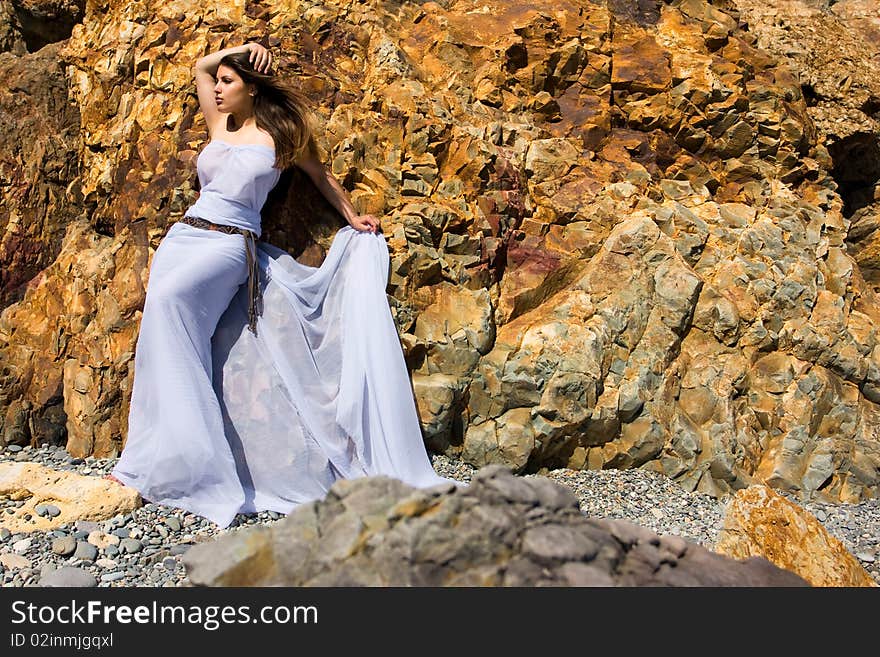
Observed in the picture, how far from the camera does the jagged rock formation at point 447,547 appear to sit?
2.15 metres

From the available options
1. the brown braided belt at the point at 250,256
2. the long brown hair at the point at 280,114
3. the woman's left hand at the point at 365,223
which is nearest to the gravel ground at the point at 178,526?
the brown braided belt at the point at 250,256

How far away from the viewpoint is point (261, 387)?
14.6 ft

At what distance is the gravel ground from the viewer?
132 inches

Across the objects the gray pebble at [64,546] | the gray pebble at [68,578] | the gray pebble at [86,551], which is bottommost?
the gray pebble at [86,551]

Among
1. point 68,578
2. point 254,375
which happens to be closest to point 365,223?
point 254,375

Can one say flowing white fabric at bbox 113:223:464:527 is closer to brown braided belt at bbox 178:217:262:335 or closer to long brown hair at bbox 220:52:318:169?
brown braided belt at bbox 178:217:262:335

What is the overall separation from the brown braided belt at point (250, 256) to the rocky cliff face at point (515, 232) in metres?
0.45

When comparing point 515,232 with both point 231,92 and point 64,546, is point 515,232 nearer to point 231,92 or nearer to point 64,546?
point 231,92

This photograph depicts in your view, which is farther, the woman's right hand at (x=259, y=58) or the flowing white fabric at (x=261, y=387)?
the woman's right hand at (x=259, y=58)

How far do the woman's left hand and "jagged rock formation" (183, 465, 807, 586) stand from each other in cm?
277

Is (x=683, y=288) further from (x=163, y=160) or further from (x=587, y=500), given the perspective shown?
(x=163, y=160)

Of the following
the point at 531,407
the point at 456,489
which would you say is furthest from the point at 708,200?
the point at 456,489

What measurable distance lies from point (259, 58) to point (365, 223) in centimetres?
136

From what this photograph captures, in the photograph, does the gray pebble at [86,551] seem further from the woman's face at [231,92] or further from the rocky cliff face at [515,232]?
the woman's face at [231,92]
